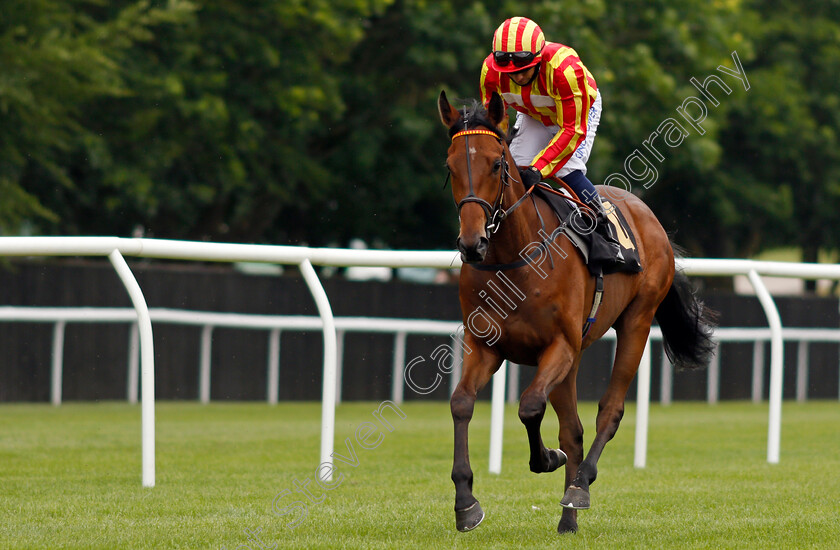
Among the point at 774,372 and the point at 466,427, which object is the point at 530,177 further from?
the point at 774,372

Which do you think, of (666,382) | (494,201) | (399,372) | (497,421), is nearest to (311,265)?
(497,421)

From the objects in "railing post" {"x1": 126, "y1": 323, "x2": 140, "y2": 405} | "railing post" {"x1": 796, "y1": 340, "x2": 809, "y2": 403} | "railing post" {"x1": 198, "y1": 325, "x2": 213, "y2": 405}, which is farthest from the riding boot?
"railing post" {"x1": 796, "y1": 340, "x2": 809, "y2": 403}

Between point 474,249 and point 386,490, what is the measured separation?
1993mm

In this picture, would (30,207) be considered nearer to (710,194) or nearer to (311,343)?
(311,343)

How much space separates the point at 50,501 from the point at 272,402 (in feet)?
23.6

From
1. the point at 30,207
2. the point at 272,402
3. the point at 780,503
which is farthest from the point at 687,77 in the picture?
the point at 780,503

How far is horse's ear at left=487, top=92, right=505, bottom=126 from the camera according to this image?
15.2 feet

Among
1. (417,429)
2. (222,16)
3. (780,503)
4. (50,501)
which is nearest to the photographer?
(50,501)

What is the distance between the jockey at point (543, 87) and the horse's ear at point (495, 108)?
0.22m

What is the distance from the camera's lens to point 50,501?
16.9 ft

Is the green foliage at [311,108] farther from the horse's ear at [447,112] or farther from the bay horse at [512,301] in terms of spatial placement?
the horse's ear at [447,112]

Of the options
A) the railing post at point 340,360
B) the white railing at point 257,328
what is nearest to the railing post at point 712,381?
the white railing at point 257,328

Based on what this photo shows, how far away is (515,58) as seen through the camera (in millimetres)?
5047

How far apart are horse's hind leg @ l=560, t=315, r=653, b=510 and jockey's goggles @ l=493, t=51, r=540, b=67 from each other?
1.52 metres
